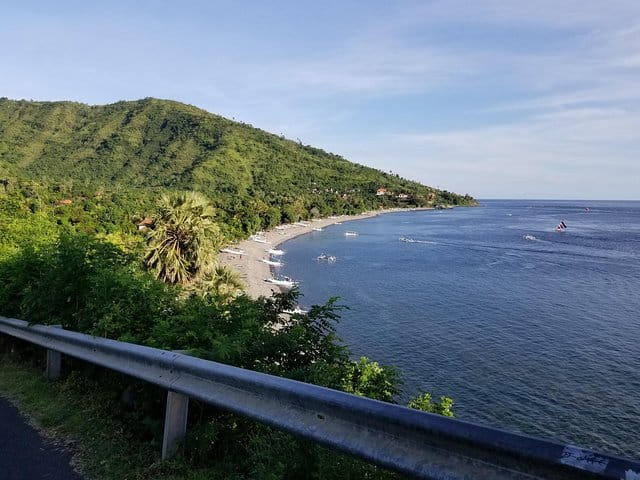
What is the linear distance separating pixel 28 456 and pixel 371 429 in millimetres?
3504

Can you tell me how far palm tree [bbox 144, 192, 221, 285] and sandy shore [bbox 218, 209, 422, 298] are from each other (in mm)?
5028

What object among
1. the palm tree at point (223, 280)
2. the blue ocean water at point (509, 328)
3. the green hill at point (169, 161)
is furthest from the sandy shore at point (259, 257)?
the green hill at point (169, 161)

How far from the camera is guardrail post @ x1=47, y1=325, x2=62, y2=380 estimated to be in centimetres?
618

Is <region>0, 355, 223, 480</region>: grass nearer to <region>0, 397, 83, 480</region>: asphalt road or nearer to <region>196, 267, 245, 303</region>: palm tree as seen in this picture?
<region>0, 397, 83, 480</region>: asphalt road

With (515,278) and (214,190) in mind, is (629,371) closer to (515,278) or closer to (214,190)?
(515,278)

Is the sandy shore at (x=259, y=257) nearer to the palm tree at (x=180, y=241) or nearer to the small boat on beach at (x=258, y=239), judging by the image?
the small boat on beach at (x=258, y=239)

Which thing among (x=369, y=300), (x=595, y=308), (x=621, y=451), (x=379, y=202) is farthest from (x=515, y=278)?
(x=379, y=202)

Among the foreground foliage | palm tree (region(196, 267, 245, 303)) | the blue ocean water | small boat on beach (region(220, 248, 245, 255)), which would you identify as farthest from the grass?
small boat on beach (region(220, 248, 245, 255))

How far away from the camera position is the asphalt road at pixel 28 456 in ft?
12.9

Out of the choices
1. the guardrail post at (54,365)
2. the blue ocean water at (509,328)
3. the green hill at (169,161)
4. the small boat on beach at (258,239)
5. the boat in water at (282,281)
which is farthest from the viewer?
the green hill at (169,161)

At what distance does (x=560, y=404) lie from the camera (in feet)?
78.4

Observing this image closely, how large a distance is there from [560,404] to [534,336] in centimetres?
1132

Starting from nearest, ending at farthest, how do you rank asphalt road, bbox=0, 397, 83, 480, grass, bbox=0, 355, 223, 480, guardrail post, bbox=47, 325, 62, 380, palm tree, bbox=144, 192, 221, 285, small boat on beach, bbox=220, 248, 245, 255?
grass, bbox=0, 355, 223, 480 → asphalt road, bbox=0, 397, 83, 480 → guardrail post, bbox=47, 325, 62, 380 → palm tree, bbox=144, 192, 221, 285 → small boat on beach, bbox=220, 248, 245, 255

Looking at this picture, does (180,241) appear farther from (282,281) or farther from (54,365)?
(54,365)
